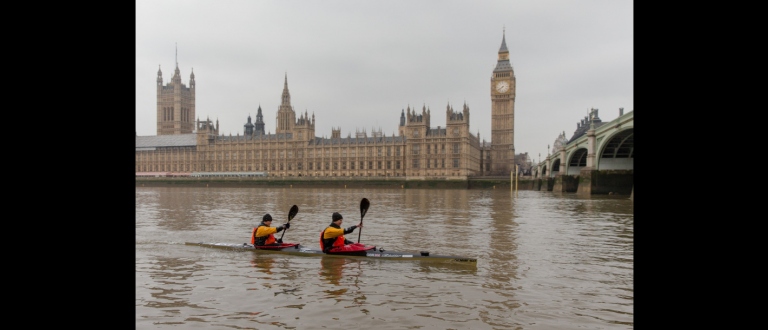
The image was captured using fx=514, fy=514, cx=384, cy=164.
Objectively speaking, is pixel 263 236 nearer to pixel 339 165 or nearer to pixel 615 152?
pixel 615 152

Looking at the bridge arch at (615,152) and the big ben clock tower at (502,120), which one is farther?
the big ben clock tower at (502,120)

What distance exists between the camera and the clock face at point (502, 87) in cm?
10038

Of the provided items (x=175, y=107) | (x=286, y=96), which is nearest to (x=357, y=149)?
(x=286, y=96)

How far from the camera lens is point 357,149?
322ft

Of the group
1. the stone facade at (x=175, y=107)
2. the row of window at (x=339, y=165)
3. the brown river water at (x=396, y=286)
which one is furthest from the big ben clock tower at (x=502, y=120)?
the stone facade at (x=175, y=107)

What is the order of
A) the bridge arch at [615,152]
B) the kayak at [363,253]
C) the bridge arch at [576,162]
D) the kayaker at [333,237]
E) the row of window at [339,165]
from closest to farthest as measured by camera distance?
the kayak at [363,253] → the kayaker at [333,237] → the bridge arch at [615,152] → the bridge arch at [576,162] → the row of window at [339,165]

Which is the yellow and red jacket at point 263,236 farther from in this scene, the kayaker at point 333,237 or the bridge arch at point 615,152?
the bridge arch at point 615,152

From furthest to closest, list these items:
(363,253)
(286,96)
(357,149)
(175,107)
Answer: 1. (175,107)
2. (286,96)
3. (357,149)
4. (363,253)

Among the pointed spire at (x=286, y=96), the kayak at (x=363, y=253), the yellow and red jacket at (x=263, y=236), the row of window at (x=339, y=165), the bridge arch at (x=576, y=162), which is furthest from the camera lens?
the pointed spire at (x=286, y=96)

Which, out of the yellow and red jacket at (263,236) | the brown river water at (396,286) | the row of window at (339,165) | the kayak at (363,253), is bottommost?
the brown river water at (396,286)

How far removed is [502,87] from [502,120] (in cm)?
651

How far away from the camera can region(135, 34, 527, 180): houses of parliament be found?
299 feet
